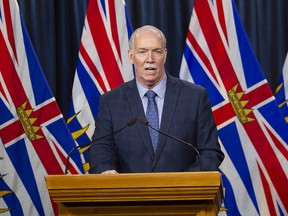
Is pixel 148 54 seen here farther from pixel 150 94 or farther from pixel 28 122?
pixel 28 122

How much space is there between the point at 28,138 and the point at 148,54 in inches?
70.8

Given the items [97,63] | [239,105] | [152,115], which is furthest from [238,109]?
[152,115]

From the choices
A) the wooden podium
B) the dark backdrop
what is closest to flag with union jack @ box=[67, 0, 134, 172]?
the dark backdrop

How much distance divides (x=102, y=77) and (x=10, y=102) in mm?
679

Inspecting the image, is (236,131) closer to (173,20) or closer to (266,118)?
(266,118)

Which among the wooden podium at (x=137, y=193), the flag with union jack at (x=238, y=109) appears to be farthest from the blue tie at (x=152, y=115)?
the flag with union jack at (x=238, y=109)

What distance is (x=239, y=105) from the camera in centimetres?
481

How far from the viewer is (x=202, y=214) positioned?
2467mm

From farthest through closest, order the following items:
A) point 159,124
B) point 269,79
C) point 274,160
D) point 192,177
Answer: point 269,79 < point 274,160 < point 159,124 < point 192,177

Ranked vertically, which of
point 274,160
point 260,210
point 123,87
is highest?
point 123,87

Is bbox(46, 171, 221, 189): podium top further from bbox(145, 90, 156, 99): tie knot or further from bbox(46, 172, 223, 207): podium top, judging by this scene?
bbox(145, 90, 156, 99): tie knot

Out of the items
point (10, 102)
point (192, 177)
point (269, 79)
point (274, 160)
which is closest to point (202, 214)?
point (192, 177)

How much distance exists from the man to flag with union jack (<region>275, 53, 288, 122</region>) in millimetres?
1817

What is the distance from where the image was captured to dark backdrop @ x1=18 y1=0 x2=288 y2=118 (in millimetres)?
5238
